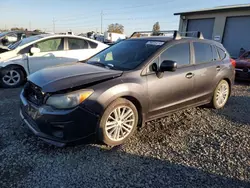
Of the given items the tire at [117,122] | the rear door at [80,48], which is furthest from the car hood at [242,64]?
the tire at [117,122]

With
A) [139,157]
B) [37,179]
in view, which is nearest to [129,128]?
[139,157]

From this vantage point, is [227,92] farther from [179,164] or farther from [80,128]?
[80,128]

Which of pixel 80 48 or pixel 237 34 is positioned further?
pixel 237 34

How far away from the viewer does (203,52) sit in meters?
4.29

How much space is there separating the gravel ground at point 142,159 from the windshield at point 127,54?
1.17 meters

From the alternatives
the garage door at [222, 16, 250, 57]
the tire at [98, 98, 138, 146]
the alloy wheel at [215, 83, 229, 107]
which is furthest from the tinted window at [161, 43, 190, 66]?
the garage door at [222, 16, 250, 57]

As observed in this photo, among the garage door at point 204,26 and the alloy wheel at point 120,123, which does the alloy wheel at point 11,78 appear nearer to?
the alloy wheel at point 120,123

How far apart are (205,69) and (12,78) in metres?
5.21

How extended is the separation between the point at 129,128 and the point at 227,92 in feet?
9.69

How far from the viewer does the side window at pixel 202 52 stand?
163 inches

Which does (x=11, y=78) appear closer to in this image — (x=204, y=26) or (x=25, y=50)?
(x=25, y=50)

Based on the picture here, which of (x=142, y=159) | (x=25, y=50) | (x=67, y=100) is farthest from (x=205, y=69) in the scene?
(x=25, y=50)

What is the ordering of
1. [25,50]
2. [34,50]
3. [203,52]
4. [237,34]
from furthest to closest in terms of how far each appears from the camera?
[237,34]
[25,50]
[34,50]
[203,52]

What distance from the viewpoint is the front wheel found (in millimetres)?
6062
